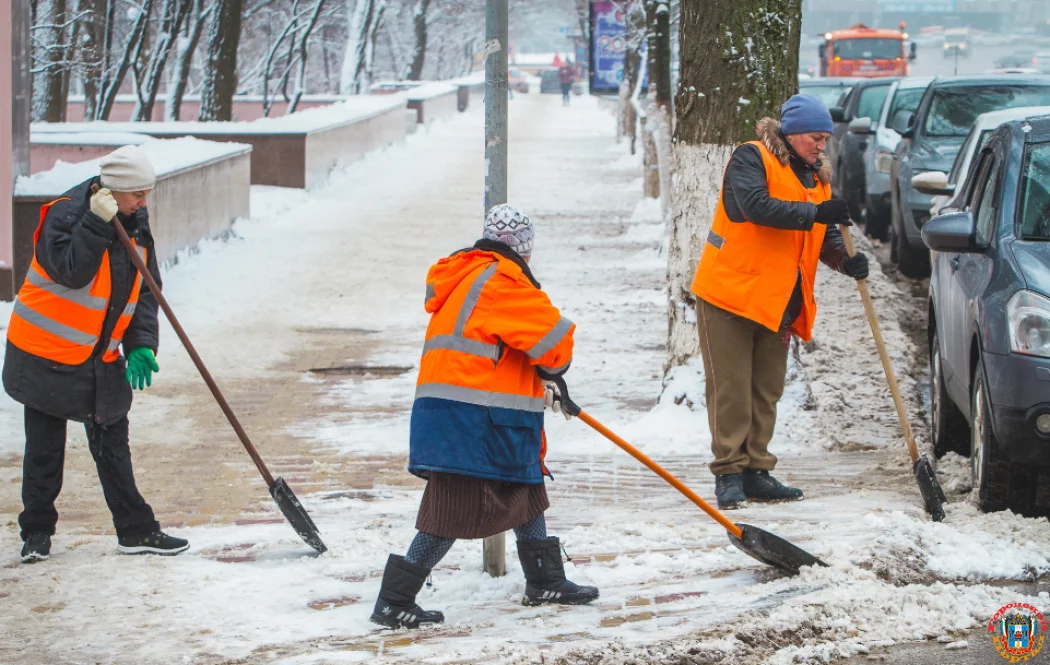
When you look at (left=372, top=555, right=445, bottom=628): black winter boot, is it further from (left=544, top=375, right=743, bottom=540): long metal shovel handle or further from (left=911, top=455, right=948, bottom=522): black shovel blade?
(left=911, top=455, right=948, bottom=522): black shovel blade

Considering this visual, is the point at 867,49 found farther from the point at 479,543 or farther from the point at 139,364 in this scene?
the point at 139,364

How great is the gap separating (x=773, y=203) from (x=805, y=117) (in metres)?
0.40

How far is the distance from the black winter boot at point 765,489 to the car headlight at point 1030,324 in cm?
123

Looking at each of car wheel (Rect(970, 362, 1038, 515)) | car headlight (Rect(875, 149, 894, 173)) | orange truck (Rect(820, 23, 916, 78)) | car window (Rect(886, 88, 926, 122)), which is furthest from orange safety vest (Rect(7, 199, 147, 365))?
orange truck (Rect(820, 23, 916, 78))

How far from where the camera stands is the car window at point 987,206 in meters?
6.23

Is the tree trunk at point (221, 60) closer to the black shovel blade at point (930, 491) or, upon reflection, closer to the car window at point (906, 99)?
the car window at point (906, 99)

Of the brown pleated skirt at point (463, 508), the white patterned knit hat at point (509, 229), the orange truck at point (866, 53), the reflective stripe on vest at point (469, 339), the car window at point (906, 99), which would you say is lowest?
the brown pleated skirt at point (463, 508)

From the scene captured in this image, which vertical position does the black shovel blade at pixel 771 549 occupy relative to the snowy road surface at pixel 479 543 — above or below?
above

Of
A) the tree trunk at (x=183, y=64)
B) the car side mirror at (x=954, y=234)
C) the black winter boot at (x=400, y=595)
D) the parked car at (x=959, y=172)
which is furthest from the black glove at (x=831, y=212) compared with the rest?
the tree trunk at (x=183, y=64)

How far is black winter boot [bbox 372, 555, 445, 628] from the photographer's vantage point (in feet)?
15.4

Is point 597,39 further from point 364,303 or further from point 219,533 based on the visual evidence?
point 219,533

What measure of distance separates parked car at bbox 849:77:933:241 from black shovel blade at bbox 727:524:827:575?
9582 millimetres

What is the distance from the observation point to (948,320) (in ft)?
21.8

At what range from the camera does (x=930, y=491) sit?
5.79 m
